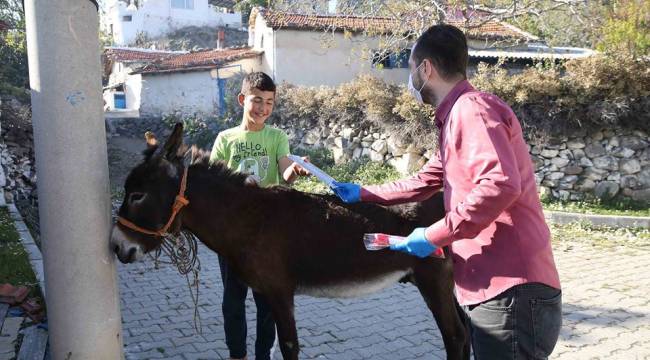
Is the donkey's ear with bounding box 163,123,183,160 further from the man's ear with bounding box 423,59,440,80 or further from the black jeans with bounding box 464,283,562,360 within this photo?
the black jeans with bounding box 464,283,562,360

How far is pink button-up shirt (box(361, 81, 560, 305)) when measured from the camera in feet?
6.16

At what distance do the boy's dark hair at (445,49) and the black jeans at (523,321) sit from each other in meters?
0.91

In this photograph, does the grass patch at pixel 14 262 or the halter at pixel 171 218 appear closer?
the halter at pixel 171 218

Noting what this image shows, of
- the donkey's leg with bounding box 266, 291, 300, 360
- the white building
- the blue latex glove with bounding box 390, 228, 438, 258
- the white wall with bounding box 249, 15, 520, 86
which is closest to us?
the blue latex glove with bounding box 390, 228, 438, 258

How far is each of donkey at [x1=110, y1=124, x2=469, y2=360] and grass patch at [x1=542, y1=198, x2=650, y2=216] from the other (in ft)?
23.4

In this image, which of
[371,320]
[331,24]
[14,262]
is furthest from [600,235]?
[331,24]

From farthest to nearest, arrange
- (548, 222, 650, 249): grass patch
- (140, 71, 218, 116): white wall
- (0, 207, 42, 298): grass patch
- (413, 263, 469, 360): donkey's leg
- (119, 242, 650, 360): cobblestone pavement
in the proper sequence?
1. (140, 71, 218, 116): white wall
2. (548, 222, 650, 249): grass patch
3. (0, 207, 42, 298): grass patch
4. (119, 242, 650, 360): cobblestone pavement
5. (413, 263, 469, 360): donkey's leg

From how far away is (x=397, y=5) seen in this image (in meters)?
12.1

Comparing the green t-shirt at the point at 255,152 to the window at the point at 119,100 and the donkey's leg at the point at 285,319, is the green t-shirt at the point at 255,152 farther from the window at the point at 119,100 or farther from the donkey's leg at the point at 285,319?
the window at the point at 119,100

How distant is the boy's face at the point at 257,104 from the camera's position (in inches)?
137

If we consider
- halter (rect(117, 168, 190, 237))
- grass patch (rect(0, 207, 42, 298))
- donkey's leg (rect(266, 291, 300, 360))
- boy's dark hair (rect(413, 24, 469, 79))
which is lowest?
grass patch (rect(0, 207, 42, 298))

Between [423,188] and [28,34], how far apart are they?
2.17m

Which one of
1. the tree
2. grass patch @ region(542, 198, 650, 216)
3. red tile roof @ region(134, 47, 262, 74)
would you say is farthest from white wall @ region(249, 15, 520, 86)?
grass patch @ region(542, 198, 650, 216)

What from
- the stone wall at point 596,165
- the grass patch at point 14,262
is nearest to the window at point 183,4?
the stone wall at point 596,165
